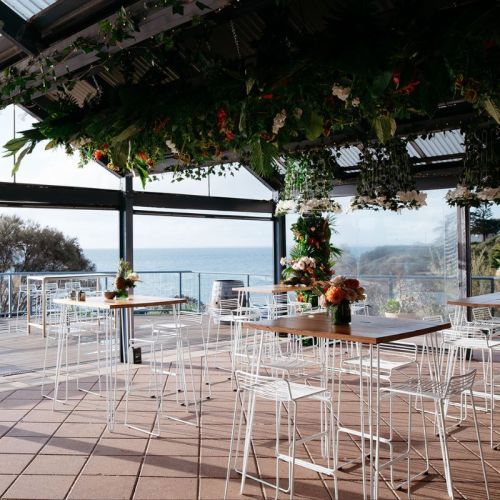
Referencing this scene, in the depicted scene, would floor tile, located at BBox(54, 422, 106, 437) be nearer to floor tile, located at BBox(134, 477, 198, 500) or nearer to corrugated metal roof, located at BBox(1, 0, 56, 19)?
floor tile, located at BBox(134, 477, 198, 500)

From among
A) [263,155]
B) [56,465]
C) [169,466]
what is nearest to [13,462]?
[56,465]

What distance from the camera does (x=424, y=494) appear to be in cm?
332

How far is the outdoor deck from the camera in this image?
3385mm

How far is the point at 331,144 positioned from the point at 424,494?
13.7 feet

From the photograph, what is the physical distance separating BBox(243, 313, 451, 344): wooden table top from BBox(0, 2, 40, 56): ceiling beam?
2.45 metres

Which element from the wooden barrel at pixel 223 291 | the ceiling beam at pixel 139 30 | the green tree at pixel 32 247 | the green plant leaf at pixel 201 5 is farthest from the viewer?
the green tree at pixel 32 247

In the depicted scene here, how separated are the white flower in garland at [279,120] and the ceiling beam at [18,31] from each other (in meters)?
2.03

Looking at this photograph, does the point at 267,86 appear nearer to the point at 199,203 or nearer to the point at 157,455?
the point at 157,455

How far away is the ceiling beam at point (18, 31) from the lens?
3836mm

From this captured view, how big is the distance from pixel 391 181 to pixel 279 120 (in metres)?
3.10

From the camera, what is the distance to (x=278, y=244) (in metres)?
9.38

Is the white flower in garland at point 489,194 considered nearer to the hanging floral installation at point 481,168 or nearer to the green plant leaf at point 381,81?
the hanging floral installation at point 481,168

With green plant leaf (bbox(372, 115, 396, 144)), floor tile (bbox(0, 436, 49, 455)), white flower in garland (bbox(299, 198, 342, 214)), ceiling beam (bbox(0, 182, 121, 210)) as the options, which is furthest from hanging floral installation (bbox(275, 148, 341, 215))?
floor tile (bbox(0, 436, 49, 455))

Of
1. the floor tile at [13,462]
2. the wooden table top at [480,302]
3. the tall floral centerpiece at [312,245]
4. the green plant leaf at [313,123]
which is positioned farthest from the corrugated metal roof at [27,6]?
the tall floral centerpiece at [312,245]
